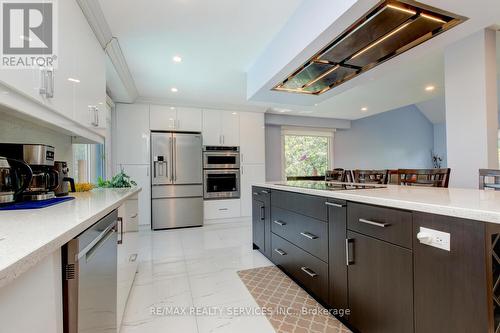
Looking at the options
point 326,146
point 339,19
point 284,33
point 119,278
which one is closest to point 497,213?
point 339,19

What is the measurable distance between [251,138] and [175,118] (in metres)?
1.63

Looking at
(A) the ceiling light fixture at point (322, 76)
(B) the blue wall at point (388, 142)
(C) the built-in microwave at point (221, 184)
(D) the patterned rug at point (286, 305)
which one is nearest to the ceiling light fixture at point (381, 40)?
(A) the ceiling light fixture at point (322, 76)

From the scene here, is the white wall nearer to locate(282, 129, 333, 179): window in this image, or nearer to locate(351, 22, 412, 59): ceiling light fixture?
locate(351, 22, 412, 59): ceiling light fixture

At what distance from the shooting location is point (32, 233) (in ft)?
2.31

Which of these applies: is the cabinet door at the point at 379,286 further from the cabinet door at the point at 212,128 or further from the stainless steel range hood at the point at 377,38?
the cabinet door at the point at 212,128

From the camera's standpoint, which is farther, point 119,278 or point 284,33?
point 284,33

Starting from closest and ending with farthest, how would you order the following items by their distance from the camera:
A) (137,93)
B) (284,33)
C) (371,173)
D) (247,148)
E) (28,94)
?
(28,94), (284,33), (371,173), (137,93), (247,148)

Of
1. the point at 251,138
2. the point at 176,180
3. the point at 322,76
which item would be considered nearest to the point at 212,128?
the point at 251,138

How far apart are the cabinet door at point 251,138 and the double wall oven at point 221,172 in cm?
23

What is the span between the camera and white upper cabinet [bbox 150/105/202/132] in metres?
4.45

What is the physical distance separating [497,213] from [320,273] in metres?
1.21

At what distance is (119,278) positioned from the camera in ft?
4.95

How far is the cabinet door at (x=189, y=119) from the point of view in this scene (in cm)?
460

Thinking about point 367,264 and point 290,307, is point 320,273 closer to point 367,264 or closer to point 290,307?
point 290,307
